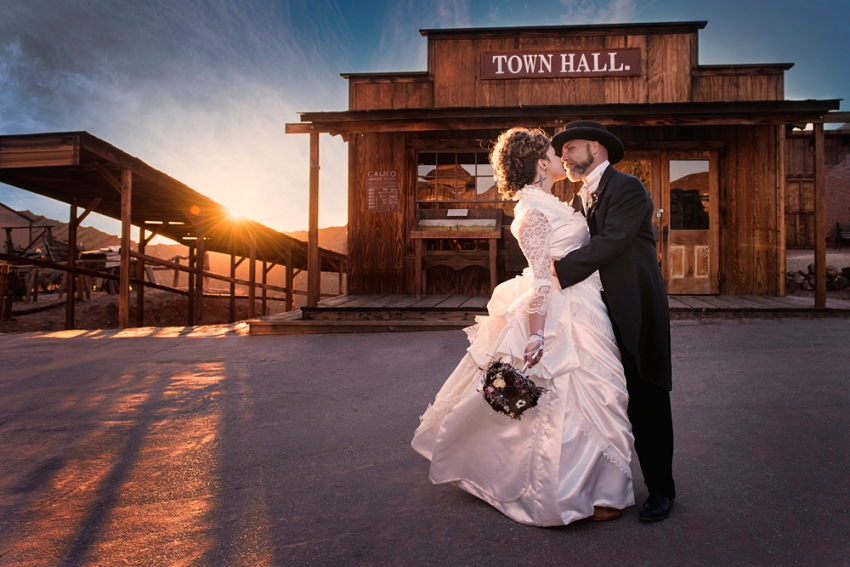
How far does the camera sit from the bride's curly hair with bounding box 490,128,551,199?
2551 mm

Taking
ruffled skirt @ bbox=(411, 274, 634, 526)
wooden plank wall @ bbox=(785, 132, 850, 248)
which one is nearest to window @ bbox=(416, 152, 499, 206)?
ruffled skirt @ bbox=(411, 274, 634, 526)

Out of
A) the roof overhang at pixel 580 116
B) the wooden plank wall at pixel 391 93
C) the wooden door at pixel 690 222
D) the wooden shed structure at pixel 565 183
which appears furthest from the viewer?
the wooden plank wall at pixel 391 93

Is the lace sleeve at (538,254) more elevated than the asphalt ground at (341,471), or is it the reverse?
the lace sleeve at (538,254)

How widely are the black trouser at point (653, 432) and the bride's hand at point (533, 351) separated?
1.34 feet

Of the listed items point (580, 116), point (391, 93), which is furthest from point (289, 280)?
point (580, 116)

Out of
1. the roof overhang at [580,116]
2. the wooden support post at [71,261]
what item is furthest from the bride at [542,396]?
the wooden support post at [71,261]

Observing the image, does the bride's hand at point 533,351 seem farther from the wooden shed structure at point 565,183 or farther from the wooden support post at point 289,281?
the wooden support post at point 289,281

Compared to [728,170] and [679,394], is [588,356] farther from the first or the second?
[728,170]

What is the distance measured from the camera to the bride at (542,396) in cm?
231

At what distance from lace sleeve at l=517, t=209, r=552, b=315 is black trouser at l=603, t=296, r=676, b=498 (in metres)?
0.43

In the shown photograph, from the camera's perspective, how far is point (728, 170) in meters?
9.73

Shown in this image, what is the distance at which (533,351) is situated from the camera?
2.36 m

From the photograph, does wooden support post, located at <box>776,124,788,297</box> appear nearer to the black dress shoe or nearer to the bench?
the black dress shoe

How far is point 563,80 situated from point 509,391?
919cm
